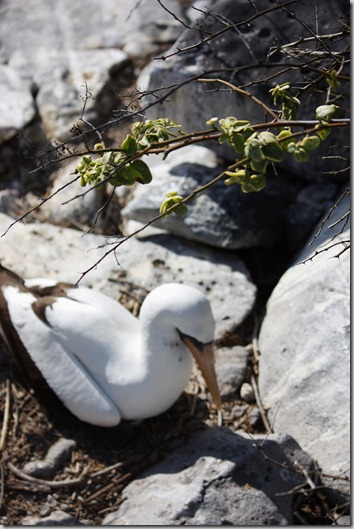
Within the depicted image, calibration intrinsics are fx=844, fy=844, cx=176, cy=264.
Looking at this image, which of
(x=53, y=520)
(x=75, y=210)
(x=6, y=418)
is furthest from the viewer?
(x=75, y=210)

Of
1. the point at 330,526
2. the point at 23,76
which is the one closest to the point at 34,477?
the point at 330,526

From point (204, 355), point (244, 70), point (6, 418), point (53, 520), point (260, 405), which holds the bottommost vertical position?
point (260, 405)

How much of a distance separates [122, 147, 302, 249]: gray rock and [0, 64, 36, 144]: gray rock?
3.75 feet

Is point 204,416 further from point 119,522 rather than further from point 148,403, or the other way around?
point 119,522

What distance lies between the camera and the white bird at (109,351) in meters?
3.85

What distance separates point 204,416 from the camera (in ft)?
13.5

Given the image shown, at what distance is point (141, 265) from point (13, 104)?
1.71 meters

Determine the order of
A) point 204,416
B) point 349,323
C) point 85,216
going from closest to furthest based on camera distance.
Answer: point 349,323 → point 204,416 → point 85,216

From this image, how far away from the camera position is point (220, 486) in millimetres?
3465

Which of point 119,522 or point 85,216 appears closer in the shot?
point 119,522

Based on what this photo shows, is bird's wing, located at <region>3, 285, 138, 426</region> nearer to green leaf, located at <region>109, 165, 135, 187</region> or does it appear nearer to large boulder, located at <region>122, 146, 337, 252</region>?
large boulder, located at <region>122, 146, 337, 252</region>

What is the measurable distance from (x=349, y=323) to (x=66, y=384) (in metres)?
1.34

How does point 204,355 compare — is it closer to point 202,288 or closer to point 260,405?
point 260,405

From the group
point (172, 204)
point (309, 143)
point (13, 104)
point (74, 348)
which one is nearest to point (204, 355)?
point (74, 348)
